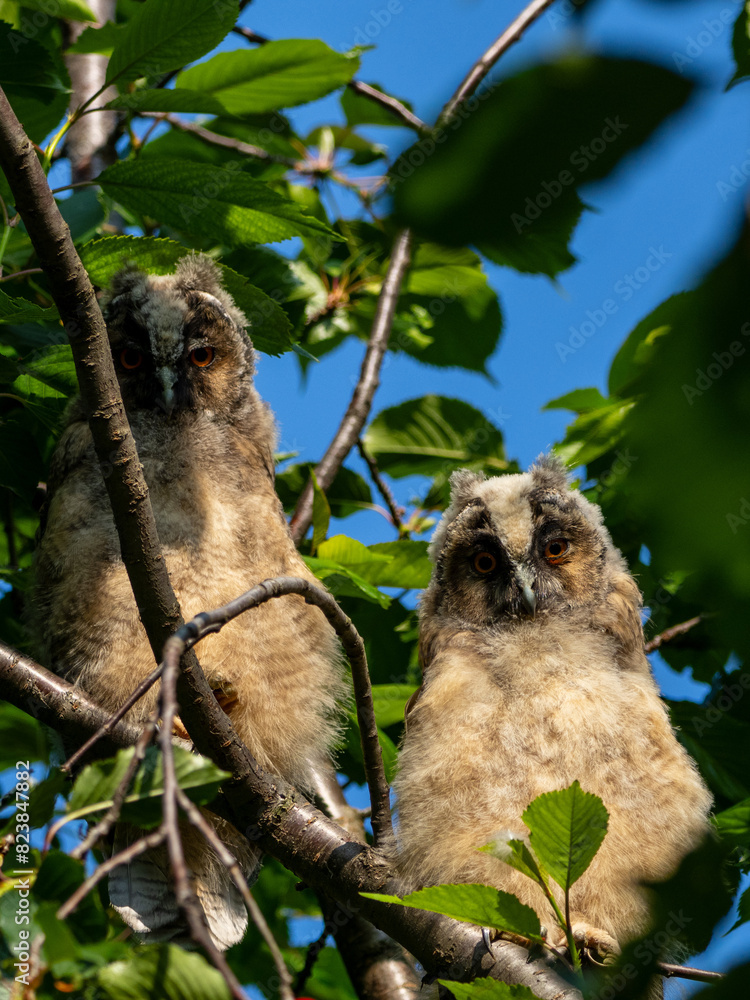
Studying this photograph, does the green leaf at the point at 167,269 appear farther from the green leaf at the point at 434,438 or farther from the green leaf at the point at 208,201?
the green leaf at the point at 434,438

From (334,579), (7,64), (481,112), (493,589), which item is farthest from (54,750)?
(481,112)

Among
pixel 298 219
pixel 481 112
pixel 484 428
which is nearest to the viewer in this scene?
pixel 481 112

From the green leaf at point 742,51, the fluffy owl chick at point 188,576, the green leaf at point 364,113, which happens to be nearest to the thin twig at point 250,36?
the green leaf at point 364,113

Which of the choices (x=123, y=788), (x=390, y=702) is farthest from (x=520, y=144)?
(x=390, y=702)

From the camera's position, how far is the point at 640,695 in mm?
3035

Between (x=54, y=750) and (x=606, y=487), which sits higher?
(x=606, y=487)

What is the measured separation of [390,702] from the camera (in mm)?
3426

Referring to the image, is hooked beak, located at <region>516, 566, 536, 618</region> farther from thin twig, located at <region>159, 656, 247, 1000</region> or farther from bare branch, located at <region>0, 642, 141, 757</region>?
thin twig, located at <region>159, 656, 247, 1000</region>

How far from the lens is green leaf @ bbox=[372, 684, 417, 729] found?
3.42 meters

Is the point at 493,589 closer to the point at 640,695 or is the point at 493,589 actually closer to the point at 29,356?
the point at 640,695

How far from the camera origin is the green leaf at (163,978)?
115cm

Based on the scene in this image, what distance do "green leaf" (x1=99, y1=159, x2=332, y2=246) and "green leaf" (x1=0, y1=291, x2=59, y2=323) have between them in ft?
1.51

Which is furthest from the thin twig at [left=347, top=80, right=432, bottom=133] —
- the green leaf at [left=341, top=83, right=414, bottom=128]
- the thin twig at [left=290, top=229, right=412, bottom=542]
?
the thin twig at [left=290, top=229, right=412, bottom=542]

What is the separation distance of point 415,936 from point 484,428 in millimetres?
2540
